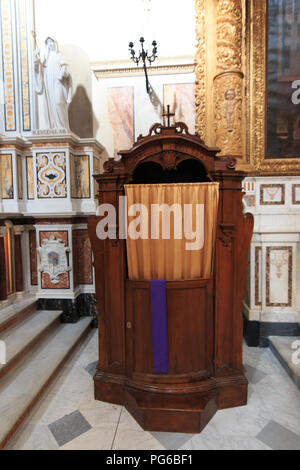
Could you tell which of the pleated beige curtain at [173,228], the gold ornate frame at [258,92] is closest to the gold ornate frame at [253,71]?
the gold ornate frame at [258,92]

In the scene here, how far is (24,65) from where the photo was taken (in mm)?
3584

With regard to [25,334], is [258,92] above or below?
above

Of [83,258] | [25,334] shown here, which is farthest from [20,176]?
[25,334]

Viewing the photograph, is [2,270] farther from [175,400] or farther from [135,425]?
[175,400]

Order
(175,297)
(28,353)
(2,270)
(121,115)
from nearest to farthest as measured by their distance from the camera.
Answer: (175,297) → (28,353) → (2,270) → (121,115)

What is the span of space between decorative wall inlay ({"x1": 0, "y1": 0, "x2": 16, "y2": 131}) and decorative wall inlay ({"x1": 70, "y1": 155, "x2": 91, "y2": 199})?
1.00 m

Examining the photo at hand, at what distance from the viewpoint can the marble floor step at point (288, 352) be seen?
2.48m

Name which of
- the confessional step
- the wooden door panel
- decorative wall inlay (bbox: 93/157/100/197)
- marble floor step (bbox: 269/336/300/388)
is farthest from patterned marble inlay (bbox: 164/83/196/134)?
the confessional step

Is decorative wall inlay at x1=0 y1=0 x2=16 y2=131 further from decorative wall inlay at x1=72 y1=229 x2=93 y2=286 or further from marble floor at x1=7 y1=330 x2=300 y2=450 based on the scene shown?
marble floor at x1=7 y1=330 x2=300 y2=450

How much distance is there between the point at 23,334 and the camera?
2814mm

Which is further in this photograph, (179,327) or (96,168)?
(96,168)

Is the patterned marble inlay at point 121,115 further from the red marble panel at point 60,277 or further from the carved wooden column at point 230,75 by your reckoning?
the red marble panel at point 60,277

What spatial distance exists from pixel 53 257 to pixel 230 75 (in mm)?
3070
